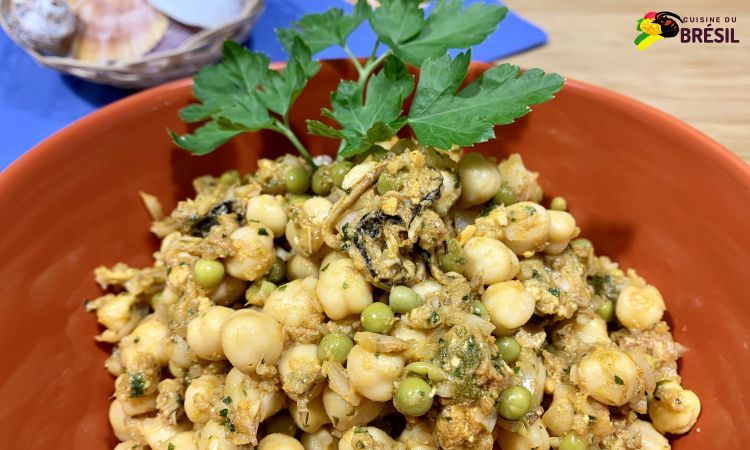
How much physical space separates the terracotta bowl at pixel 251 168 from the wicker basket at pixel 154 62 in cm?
80

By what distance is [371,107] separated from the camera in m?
2.06

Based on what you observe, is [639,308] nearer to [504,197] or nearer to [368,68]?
[504,197]

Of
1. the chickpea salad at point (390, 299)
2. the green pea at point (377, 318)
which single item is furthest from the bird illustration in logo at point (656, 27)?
the green pea at point (377, 318)

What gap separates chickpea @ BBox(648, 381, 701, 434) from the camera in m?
1.88

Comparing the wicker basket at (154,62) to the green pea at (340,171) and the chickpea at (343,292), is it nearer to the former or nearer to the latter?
the green pea at (340,171)

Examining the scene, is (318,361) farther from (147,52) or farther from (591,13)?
(591,13)

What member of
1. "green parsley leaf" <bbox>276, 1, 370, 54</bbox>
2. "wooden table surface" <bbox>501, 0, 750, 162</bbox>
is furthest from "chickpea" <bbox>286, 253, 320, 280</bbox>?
"wooden table surface" <bbox>501, 0, 750, 162</bbox>

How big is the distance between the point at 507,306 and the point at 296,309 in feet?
2.03

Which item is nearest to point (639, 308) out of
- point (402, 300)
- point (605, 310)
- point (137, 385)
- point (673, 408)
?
point (605, 310)

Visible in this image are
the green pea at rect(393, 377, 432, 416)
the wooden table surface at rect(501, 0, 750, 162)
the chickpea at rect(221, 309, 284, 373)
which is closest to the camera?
the green pea at rect(393, 377, 432, 416)

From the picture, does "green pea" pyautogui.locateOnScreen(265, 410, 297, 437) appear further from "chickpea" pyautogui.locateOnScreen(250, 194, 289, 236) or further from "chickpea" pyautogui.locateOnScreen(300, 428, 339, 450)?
"chickpea" pyautogui.locateOnScreen(250, 194, 289, 236)

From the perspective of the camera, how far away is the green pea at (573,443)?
5.61 ft

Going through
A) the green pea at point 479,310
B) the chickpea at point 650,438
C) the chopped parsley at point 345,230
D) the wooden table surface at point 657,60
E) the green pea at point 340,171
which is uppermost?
the green pea at point 340,171

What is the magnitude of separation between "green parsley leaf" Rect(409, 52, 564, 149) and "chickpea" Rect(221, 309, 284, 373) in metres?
0.75
